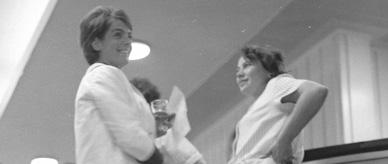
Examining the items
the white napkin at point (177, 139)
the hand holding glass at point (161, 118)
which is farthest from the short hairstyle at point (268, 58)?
the white napkin at point (177, 139)

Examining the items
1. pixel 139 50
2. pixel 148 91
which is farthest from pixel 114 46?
pixel 139 50

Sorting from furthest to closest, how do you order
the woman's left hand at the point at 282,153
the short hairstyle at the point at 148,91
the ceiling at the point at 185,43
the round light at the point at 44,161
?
the round light at the point at 44,161 → the ceiling at the point at 185,43 → the short hairstyle at the point at 148,91 → the woman's left hand at the point at 282,153

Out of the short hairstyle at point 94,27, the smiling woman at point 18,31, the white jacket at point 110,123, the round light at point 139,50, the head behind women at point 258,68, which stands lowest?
the white jacket at point 110,123

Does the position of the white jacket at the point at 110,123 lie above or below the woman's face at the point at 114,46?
below

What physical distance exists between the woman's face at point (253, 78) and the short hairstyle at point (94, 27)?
57 centimetres

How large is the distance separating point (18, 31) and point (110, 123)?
3.47 m

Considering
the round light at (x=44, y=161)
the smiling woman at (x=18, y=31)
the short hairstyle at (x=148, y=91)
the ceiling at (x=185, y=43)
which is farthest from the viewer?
the round light at (x=44, y=161)

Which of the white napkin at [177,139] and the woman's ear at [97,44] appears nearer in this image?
the white napkin at [177,139]

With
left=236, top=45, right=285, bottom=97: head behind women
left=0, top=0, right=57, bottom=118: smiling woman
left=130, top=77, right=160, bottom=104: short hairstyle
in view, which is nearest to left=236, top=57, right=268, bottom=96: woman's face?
left=236, top=45, right=285, bottom=97: head behind women

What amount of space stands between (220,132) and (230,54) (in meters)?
0.83

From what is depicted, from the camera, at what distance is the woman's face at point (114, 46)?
7.06ft

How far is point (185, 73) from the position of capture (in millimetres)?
5031

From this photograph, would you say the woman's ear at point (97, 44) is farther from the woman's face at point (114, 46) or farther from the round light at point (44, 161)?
the round light at point (44, 161)

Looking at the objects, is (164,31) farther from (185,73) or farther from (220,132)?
(220,132)
